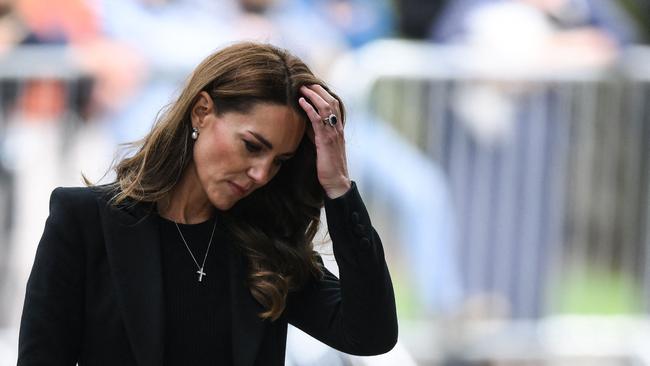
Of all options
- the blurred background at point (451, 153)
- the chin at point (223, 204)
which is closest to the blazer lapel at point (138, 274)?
the chin at point (223, 204)

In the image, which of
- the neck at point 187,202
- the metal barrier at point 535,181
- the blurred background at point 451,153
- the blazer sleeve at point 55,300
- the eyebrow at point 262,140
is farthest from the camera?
the metal barrier at point 535,181

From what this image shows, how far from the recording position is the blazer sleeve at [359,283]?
278 cm

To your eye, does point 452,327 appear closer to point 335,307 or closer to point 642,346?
point 642,346

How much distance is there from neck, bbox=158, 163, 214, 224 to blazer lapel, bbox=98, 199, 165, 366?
0.08 metres

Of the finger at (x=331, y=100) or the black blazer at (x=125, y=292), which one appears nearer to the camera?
the black blazer at (x=125, y=292)

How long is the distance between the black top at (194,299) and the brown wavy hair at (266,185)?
7cm

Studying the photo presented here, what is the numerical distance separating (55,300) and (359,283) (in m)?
0.63

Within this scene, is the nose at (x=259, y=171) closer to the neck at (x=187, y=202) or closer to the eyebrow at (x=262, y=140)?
the eyebrow at (x=262, y=140)

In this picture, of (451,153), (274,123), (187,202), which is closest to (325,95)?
(274,123)

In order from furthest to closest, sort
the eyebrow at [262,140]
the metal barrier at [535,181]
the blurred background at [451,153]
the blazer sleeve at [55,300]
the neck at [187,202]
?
the metal barrier at [535,181] < the blurred background at [451,153] < the neck at [187,202] < the eyebrow at [262,140] < the blazer sleeve at [55,300]

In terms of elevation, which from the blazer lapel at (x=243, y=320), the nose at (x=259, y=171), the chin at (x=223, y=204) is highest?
the nose at (x=259, y=171)

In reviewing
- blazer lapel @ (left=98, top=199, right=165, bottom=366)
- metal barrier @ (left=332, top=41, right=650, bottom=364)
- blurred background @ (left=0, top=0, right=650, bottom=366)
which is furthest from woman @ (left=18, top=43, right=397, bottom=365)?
metal barrier @ (left=332, top=41, right=650, bottom=364)

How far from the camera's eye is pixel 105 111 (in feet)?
20.0

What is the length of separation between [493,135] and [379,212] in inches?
26.8
